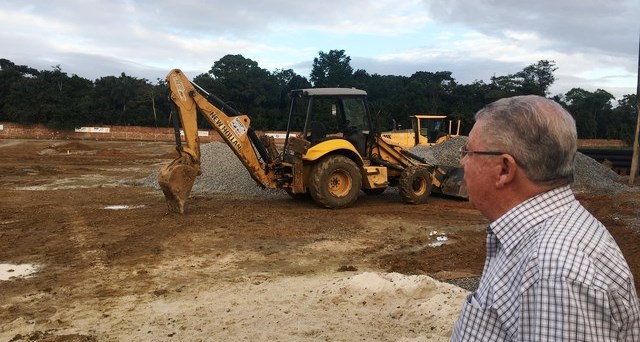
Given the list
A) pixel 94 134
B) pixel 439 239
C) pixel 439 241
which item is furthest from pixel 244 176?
pixel 94 134

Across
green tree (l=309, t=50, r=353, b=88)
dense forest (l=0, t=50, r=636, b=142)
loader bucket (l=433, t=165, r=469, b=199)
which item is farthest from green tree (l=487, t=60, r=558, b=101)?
loader bucket (l=433, t=165, r=469, b=199)

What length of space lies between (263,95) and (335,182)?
46284 millimetres

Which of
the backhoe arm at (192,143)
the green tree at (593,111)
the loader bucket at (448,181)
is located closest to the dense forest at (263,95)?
the green tree at (593,111)

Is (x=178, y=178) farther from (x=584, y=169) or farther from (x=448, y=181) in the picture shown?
(x=584, y=169)

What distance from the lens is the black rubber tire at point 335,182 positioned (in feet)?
36.4

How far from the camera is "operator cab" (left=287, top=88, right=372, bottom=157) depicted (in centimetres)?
1150

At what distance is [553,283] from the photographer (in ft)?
4.54

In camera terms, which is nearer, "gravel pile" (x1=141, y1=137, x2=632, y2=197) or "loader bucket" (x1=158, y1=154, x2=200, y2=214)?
"loader bucket" (x1=158, y1=154, x2=200, y2=214)

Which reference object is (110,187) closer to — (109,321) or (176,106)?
(176,106)

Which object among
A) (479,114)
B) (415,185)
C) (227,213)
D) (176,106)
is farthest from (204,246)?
(479,114)

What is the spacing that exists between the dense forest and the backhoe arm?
27.3m

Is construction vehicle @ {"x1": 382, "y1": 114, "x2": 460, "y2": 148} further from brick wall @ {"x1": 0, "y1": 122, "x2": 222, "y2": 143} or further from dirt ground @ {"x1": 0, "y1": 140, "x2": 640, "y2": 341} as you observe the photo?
brick wall @ {"x1": 0, "y1": 122, "x2": 222, "y2": 143}

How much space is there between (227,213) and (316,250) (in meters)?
3.48

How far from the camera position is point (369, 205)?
12.4m
